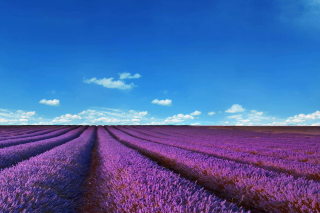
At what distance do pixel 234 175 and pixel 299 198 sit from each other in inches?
56.4

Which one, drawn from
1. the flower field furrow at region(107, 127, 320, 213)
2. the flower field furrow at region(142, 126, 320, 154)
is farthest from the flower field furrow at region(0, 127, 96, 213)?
the flower field furrow at region(142, 126, 320, 154)

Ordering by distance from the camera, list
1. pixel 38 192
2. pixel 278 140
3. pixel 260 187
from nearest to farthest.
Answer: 1. pixel 38 192
2. pixel 260 187
3. pixel 278 140

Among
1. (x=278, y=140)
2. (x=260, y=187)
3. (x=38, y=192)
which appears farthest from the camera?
(x=278, y=140)

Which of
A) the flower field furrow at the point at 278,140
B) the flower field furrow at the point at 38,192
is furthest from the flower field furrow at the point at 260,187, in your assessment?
the flower field furrow at the point at 278,140

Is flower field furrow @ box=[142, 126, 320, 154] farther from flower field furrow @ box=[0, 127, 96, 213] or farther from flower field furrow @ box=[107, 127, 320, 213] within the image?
flower field furrow @ box=[0, 127, 96, 213]

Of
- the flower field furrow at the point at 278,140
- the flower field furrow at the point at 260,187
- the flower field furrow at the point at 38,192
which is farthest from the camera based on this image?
the flower field furrow at the point at 278,140

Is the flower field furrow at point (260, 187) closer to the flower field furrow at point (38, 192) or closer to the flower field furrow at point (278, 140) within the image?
the flower field furrow at point (38, 192)

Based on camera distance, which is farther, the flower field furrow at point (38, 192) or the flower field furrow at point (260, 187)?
the flower field furrow at point (260, 187)

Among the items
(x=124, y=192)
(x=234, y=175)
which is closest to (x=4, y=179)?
(x=124, y=192)

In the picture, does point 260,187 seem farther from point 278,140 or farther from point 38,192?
point 278,140

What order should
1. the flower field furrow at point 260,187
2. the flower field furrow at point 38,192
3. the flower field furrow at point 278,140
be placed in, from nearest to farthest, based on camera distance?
the flower field furrow at point 38,192
the flower field furrow at point 260,187
the flower field furrow at point 278,140

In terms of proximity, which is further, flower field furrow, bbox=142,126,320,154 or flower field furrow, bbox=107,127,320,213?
flower field furrow, bbox=142,126,320,154

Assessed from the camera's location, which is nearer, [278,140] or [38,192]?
[38,192]

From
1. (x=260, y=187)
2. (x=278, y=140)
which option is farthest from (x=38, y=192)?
(x=278, y=140)
